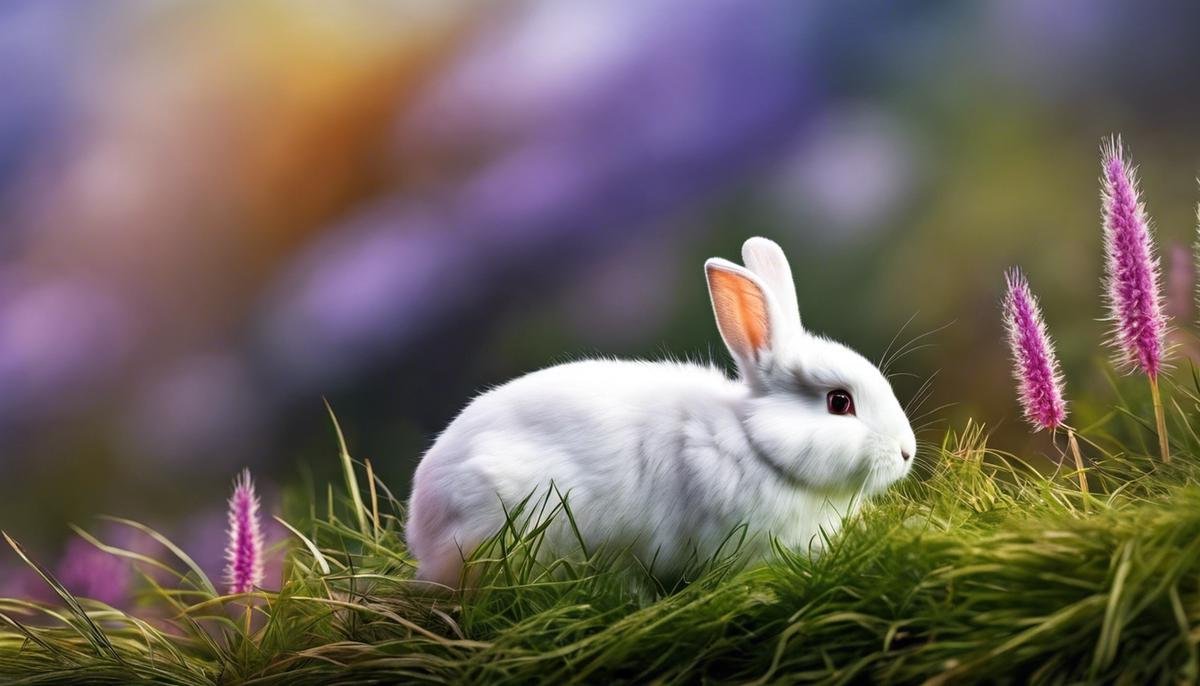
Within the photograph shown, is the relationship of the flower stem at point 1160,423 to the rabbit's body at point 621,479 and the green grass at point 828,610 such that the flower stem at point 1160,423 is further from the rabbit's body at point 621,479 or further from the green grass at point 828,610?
the rabbit's body at point 621,479

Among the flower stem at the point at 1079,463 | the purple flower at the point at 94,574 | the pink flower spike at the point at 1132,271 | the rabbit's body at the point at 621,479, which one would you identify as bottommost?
the purple flower at the point at 94,574

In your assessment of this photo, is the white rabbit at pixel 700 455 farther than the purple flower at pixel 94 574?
No

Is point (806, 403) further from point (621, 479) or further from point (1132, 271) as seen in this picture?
point (1132, 271)

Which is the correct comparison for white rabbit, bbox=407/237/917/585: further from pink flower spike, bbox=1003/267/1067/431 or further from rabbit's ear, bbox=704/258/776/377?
pink flower spike, bbox=1003/267/1067/431

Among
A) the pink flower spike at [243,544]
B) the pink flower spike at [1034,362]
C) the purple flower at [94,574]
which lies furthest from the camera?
the purple flower at [94,574]

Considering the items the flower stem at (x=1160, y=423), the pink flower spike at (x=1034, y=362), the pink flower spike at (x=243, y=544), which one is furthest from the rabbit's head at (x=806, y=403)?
the pink flower spike at (x=243, y=544)

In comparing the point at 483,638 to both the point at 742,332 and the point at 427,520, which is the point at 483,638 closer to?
the point at 427,520

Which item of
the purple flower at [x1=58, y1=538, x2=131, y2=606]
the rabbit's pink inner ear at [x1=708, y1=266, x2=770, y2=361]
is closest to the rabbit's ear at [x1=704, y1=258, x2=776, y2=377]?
the rabbit's pink inner ear at [x1=708, y1=266, x2=770, y2=361]

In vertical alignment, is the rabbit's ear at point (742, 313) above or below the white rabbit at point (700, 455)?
above
